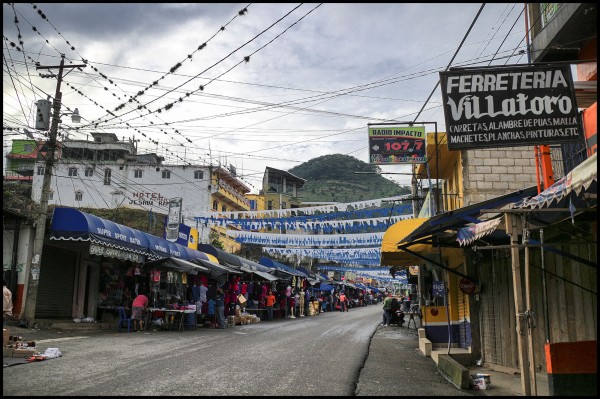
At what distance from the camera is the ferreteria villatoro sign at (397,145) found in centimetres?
1692

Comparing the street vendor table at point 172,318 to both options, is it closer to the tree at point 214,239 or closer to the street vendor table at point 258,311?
the street vendor table at point 258,311

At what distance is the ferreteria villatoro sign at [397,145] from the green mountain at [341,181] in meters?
42.6

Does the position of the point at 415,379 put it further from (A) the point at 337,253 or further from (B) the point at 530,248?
(A) the point at 337,253

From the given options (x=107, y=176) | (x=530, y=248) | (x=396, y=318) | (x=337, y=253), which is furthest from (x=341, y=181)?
(x=530, y=248)

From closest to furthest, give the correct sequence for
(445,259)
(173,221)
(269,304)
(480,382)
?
1. (480,382)
2. (445,259)
3. (173,221)
4. (269,304)

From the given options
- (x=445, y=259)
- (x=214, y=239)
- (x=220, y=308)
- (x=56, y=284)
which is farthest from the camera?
(x=214, y=239)

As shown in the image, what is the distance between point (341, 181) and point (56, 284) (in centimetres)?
5002

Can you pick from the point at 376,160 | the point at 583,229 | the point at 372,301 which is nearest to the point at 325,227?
the point at 376,160

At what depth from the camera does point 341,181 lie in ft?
221

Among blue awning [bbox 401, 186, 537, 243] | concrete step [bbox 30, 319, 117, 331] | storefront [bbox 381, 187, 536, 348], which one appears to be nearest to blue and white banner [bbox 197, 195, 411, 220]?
storefront [bbox 381, 187, 536, 348]

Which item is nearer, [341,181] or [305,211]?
[305,211]

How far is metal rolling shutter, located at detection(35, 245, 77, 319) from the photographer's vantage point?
62.4 ft

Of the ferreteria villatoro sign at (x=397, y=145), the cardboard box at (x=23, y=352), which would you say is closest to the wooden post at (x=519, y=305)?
the cardboard box at (x=23, y=352)

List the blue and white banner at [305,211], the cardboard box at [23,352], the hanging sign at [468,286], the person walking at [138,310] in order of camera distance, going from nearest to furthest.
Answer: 1. the cardboard box at [23,352]
2. the hanging sign at [468,286]
3. the person walking at [138,310]
4. the blue and white banner at [305,211]
